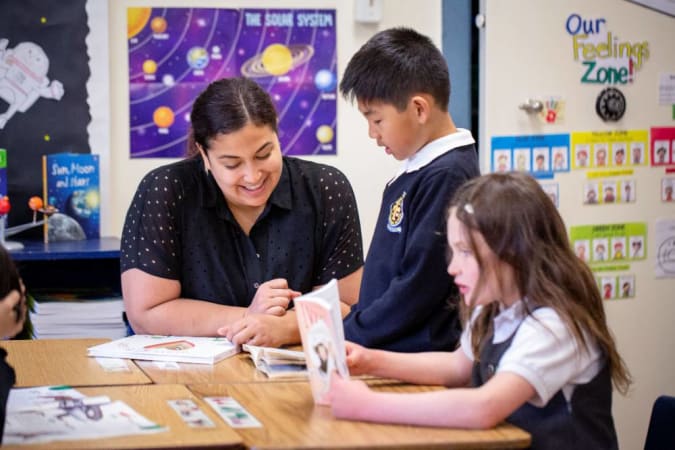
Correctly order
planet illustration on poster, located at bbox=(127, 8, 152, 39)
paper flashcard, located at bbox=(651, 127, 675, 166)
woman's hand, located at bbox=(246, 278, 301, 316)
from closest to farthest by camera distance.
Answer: woman's hand, located at bbox=(246, 278, 301, 316)
planet illustration on poster, located at bbox=(127, 8, 152, 39)
paper flashcard, located at bbox=(651, 127, 675, 166)

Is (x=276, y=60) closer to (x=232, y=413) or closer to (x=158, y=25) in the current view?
(x=158, y=25)

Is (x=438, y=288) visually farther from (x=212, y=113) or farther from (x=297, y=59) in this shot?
(x=297, y=59)

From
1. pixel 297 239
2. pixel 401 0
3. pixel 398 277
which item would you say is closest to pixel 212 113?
pixel 297 239

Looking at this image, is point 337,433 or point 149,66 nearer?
point 337,433

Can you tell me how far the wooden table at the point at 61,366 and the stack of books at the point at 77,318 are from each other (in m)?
0.66

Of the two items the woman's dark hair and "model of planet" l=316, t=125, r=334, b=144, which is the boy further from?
"model of planet" l=316, t=125, r=334, b=144

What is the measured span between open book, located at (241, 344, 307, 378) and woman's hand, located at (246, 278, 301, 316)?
6.0 inches

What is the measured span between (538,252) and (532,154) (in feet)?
7.07

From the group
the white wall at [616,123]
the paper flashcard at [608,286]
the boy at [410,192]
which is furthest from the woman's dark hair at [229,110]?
the paper flashcard at [608,286]

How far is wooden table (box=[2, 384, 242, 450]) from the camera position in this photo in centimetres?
151

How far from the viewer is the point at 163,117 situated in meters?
3.63

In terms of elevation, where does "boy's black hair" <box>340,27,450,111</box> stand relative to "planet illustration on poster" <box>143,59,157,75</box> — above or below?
below

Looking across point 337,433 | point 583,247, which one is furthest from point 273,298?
point 583,247

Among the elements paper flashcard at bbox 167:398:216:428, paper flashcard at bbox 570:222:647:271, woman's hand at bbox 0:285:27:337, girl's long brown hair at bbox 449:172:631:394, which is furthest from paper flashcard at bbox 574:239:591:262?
woman's hand at bbox 0:285:27:337
